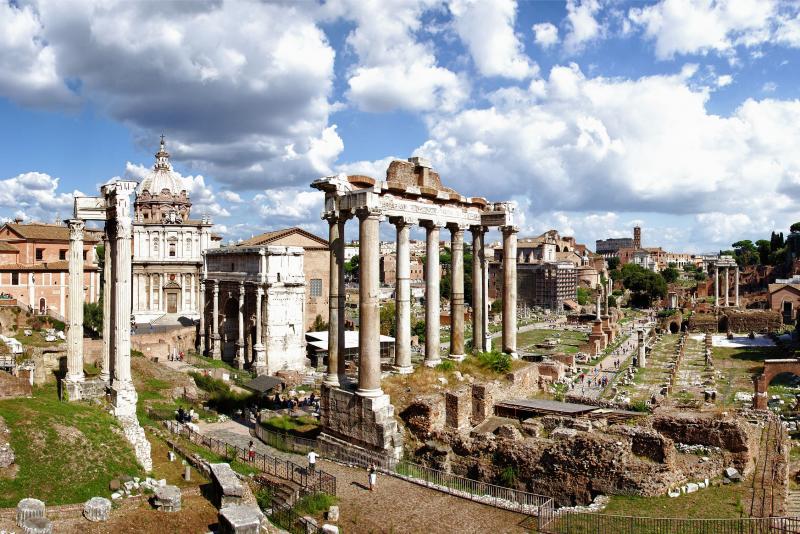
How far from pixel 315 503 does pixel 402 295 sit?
26.2 feet

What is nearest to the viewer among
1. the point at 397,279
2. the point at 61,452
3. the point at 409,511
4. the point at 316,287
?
the point at 409,511

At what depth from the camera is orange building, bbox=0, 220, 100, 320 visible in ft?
159

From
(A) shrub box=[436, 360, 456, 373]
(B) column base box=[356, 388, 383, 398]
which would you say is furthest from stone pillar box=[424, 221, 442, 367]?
(B) column base box=[356, 388, 383, 398]

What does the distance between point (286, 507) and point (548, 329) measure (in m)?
74.7

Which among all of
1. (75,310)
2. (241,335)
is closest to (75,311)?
(75,310)

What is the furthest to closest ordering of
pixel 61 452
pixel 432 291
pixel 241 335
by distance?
1. pixel 241 335
2. pixel 432 291
3. pixel 61 452

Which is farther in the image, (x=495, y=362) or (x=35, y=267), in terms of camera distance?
(x=35, y=267)

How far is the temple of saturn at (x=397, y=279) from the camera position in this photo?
1809 cm

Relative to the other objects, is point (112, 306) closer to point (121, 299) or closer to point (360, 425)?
point (121, 299)

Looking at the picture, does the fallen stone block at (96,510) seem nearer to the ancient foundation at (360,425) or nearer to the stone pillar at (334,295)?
the ancient foundation at (360,425)

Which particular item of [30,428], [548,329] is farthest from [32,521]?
[548,329]

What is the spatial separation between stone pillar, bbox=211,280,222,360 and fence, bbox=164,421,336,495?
2418 cm

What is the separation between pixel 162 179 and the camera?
66.2 m

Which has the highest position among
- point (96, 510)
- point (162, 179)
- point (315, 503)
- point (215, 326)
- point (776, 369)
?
point (162, 179)
